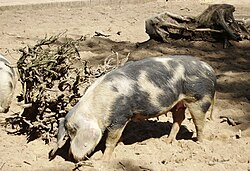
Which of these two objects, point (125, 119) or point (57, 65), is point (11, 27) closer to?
point (57, 65)

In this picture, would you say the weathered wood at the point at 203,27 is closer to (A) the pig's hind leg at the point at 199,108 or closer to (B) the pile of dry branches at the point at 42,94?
(B) the pile of dry branches at the point at 42,94

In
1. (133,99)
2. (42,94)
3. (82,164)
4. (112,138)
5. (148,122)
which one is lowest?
(148,122)

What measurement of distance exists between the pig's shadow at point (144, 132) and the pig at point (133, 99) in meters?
0.27

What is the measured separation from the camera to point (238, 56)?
245 inches

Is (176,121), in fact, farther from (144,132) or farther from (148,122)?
(148,122)

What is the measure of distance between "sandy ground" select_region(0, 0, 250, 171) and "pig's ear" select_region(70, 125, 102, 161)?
0.15 metres

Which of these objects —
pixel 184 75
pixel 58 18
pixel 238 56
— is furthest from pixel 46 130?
pixel 58 18

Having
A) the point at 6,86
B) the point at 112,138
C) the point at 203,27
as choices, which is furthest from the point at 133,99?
the point at 203,27

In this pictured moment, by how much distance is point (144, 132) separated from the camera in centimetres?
→ 423

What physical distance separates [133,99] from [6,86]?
5.88 ft

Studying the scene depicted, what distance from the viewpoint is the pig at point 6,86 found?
4.77 metres

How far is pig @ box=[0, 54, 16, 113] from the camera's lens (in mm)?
4766

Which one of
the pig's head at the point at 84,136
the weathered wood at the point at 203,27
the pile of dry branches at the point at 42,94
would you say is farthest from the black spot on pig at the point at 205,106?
the weathered wood at the point at 203,27

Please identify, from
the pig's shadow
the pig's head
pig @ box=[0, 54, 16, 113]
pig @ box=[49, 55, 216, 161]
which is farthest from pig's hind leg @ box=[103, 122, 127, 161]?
pig @ box=[0, 54, 16, 113]
